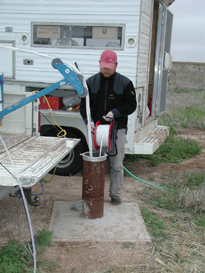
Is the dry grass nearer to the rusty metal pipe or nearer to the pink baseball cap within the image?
the rusty metal pipe

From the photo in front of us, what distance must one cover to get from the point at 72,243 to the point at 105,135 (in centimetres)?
128

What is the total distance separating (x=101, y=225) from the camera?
13.0 ft

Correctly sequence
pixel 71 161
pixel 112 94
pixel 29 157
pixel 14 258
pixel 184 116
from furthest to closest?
pixel 184 116, pixel 71 161, pixel 112 94, pixel 29 157, pixel 14 258

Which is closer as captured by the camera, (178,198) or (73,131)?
(178,198)

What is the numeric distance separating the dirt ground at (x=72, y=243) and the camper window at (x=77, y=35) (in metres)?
2.24

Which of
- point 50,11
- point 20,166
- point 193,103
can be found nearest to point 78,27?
point 50,11

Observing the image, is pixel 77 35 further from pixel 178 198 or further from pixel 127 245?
pixel 127 245

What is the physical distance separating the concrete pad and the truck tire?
1.37 metres

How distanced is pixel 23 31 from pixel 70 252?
363 cm

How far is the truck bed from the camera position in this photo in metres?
2.69

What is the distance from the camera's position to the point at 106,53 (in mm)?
4031

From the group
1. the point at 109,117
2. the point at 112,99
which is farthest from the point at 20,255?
the point at 112,99

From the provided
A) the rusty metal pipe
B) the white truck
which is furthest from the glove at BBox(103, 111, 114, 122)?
the white truck

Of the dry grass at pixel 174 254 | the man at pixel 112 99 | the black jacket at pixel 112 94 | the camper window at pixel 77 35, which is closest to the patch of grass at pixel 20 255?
the dry grass at pixel 174 254
